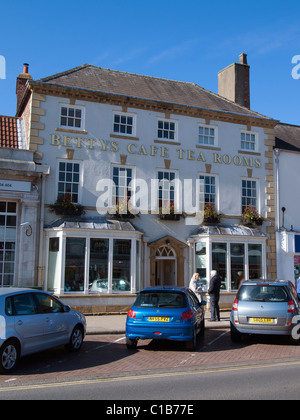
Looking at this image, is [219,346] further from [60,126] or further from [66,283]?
[60,126]

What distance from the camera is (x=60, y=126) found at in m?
17.3

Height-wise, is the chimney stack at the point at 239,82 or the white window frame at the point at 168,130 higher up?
the chimney stack at the point at 239,82

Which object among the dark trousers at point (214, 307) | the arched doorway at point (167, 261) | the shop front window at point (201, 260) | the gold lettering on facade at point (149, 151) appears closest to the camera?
the dark trousers at point (214, 307)

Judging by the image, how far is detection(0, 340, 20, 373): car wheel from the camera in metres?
7.56

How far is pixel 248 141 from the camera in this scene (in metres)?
20.6

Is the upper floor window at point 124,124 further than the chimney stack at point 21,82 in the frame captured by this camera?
No

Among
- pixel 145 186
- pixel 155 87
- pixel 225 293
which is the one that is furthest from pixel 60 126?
pixel 225 293

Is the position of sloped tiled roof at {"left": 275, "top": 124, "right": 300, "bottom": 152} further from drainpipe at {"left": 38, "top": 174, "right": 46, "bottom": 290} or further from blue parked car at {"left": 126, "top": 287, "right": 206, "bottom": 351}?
blue parked car at {"left": 126, "top": 287, "right": 206, "bottom": 351}

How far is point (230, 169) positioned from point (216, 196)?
1539 mm

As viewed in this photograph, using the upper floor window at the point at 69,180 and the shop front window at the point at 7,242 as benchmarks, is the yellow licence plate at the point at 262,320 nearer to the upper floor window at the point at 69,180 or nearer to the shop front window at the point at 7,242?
the upper floor window at the point at 69,180

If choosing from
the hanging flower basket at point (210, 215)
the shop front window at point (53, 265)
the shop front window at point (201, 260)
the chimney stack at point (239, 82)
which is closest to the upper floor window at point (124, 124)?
the hanging flower basket at point (210, 215)

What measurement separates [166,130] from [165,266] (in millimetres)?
6238

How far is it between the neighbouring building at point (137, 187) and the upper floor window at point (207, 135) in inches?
2.4

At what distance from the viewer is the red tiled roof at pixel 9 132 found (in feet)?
58.2
